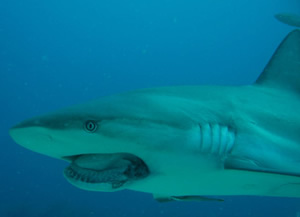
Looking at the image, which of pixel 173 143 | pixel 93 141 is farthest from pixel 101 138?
pixel 173 143

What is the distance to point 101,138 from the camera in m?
1.60

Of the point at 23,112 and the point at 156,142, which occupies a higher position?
the point at 156,142

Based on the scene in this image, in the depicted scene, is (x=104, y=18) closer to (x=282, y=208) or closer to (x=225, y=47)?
(x=225, y=47)

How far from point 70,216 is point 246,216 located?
43.3 ft

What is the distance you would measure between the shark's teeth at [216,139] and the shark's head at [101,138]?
6.1 inches

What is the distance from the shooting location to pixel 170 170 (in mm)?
1818

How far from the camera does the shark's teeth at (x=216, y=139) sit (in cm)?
181

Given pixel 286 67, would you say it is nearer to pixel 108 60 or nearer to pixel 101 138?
pixel 101 138

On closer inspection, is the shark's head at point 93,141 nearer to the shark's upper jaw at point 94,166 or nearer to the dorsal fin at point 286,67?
the shark's upper jaw at point 94,166

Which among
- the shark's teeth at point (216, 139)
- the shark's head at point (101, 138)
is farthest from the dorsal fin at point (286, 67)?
the shark's head at point (101, 138)

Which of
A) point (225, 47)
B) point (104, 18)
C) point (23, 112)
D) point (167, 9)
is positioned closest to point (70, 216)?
point (23, 112)

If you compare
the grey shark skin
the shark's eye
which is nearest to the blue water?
the grey shark skin

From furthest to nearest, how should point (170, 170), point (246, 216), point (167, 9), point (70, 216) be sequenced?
point (167, 9)
point (246, 216)
point (70, 216)
point (170, 170)

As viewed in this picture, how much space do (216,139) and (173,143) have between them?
0.29 m
